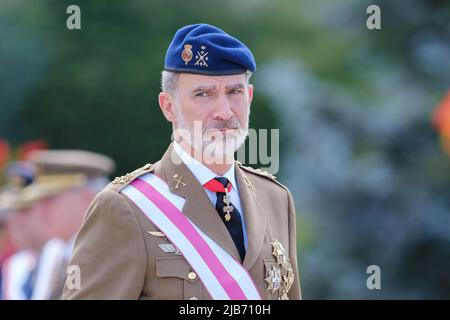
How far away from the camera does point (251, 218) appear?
3133 mm

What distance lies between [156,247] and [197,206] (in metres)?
0.22

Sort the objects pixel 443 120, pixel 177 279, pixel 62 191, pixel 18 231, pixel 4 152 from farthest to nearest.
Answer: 1. pixel 4 152
2. pixel 443 120
3. pixel 18 231
4. pixel 62 191
5. pixel 177 279

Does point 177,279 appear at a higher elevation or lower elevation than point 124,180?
lower

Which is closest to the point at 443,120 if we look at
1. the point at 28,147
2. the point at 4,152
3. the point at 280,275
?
the point at 28,147

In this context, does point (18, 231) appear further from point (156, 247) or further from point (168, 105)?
point (156, 247)

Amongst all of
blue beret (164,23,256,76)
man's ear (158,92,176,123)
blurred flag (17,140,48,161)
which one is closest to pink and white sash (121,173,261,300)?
man's ear (158,92,176,123)

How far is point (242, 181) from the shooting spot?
324 centimetres

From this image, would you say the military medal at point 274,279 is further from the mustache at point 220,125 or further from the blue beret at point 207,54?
the blue beret at point 207,54

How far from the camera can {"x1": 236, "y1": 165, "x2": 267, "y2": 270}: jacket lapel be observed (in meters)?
3.07

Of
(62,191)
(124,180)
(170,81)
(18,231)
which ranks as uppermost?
(170,81)

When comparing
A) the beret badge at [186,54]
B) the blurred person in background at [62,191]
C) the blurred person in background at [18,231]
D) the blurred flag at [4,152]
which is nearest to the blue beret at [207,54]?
the beret badge at [186,54]

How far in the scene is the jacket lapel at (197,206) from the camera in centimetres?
310
